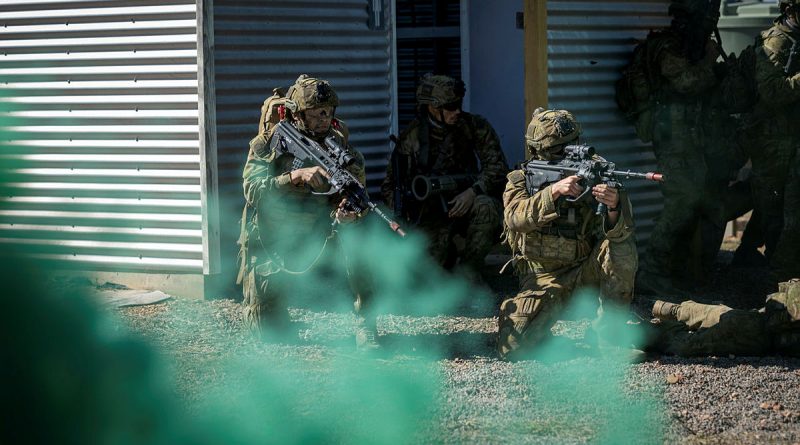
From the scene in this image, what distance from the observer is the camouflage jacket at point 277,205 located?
777 centimetres

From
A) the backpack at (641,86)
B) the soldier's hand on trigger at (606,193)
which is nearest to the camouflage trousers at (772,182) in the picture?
the backpack at (641,86)

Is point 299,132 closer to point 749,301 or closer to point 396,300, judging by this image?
point 396,300

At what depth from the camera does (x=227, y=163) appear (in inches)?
353

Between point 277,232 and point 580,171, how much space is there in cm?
209

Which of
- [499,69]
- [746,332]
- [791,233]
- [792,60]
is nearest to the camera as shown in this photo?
[746,332]

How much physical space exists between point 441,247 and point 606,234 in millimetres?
2409

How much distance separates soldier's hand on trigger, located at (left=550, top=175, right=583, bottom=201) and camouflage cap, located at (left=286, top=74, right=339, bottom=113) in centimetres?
160

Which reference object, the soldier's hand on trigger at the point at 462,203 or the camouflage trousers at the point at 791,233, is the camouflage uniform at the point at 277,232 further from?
the camouflage trousers at the point at 791,233

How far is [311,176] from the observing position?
7.44m

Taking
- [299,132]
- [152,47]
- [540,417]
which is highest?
[152,47]

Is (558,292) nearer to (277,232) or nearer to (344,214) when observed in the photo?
(344,214)

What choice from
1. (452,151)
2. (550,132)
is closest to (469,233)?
(452,151)

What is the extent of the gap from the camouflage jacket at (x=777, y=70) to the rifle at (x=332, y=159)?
3050 mm

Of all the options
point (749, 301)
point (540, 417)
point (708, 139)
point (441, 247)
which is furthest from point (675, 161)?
point (540, 417)
